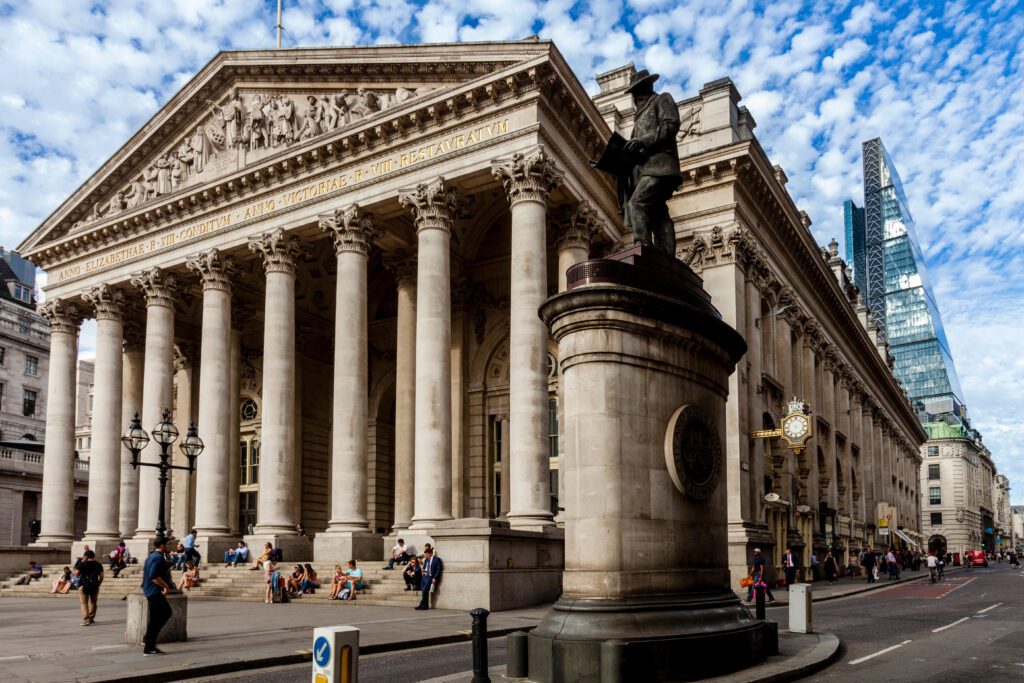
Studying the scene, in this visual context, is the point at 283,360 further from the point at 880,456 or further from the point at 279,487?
the point at 880,456

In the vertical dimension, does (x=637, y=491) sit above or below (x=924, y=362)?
below

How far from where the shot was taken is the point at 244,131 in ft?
120

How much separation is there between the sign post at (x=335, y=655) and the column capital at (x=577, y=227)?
24278 mm

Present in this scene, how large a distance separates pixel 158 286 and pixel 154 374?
12.8 feet

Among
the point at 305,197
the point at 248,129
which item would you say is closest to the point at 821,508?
the point at 305,197

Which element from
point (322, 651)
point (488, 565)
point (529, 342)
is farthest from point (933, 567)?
point (322, 651)

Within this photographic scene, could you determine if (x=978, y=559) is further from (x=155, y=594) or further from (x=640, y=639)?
(x=640, y=639)

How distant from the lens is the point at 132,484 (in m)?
41.2

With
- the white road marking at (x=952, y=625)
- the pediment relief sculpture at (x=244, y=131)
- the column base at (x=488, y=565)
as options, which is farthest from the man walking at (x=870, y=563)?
the pediment relief sculpture at (x=244, y=131)

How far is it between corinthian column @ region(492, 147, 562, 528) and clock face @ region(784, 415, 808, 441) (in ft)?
34.5

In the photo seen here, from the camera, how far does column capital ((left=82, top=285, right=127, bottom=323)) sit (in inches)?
1591

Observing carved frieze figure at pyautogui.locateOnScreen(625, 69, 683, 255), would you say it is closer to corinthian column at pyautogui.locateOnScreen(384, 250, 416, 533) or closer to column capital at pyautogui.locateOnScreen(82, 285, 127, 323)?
corinthian column at pyautogui.locateOnScreen(384, 250, 416, 533)

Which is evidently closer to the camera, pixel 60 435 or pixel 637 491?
pixel 637 491

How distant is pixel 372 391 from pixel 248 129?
1540 centimetres
